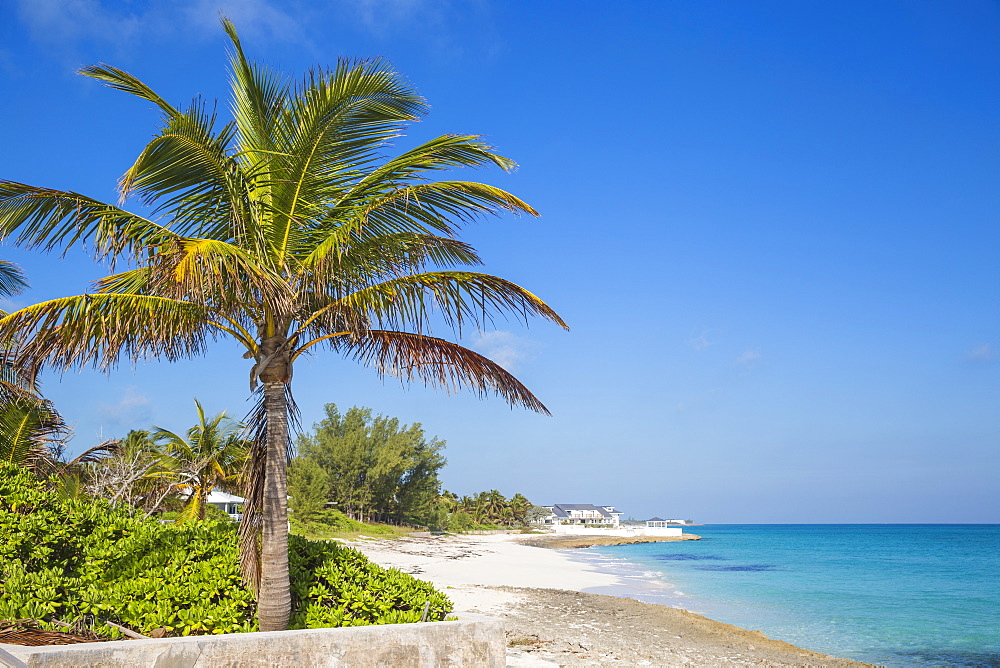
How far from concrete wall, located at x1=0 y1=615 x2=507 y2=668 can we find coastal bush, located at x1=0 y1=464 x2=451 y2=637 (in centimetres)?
76

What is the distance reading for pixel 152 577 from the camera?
255 inches

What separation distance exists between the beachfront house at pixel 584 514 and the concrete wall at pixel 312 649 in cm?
11949

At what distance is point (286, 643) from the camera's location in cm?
540

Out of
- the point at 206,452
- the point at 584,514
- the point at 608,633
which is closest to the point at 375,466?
the point at 206,452

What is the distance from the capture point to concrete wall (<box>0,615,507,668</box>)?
478 cm

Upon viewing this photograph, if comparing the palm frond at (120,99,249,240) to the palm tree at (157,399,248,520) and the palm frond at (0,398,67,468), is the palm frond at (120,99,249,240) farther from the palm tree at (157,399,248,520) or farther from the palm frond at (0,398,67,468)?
the palm tree at (157,399,248,520)

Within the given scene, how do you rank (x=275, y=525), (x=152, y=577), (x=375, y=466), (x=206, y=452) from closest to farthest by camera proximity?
(x=275, y=525) → (x=152, y=577) → (x=206, y=452) → (x=375, y=466)

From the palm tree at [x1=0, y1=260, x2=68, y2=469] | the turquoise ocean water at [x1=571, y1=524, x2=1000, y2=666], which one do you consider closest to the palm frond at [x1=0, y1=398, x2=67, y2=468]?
the palm tree at [x1=0, y1=260, x2=68, y2=469]

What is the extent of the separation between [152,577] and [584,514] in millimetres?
134534

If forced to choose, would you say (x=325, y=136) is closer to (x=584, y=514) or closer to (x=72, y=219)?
(x=72, y=219)

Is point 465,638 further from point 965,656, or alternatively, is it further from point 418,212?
point 965,656

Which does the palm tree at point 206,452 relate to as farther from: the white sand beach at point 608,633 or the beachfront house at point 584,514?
the beachfront house at point 584,514

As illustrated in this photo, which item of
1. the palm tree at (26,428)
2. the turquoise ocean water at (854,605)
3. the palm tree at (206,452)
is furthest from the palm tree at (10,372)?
the turquoise ocean water at (854,605)

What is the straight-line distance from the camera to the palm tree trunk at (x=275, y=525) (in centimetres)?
600
